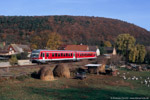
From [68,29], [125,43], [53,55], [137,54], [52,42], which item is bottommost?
[137,54]

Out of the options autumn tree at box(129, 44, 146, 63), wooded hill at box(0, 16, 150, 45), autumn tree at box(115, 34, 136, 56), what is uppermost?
wooded hill at box(0, 16, 150, 45)

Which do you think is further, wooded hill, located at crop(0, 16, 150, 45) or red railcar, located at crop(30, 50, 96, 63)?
wooded hill, located at crop(0, 16, 150, 45)

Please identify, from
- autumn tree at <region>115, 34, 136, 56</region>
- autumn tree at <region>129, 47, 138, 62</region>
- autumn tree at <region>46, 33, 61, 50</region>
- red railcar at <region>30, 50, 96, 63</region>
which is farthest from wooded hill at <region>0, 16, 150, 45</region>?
red railcar at <region>30, 50, 96, 63</region>

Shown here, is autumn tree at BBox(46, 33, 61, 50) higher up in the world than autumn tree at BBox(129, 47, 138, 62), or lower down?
higher up

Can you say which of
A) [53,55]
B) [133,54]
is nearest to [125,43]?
[133,54]

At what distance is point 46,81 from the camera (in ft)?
67.6

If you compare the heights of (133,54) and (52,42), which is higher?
(52,42)

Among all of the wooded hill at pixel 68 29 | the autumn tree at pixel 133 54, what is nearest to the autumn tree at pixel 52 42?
the autumn tree at pixel 133 54

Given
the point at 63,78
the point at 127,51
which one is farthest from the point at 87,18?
the point at 63,78

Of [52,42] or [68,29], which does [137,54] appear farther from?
[68,29]

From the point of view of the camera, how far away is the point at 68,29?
132 m

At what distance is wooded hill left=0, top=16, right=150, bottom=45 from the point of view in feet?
348

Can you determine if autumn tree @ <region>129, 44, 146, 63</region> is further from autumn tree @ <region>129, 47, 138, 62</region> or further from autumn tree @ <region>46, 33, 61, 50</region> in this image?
autumn tree @ <region>46, 33, 61, 50</region>

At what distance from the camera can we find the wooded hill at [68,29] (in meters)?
106
